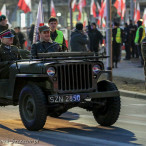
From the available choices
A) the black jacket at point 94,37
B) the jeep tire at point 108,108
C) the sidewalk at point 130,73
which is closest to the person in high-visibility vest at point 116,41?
the sidewalk at point 130,73

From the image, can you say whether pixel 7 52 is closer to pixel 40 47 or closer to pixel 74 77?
pixel 40 47

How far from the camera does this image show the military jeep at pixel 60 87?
9344 millimetres

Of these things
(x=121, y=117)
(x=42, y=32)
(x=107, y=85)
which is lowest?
(x=121, y=117)

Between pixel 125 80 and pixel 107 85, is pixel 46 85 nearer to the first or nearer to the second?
pixel 107 85

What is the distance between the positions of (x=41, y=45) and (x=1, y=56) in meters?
0.76

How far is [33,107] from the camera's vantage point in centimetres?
948

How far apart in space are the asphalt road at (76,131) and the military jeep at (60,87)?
279mm

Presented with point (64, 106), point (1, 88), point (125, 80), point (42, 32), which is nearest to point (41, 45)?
point (42, 32)

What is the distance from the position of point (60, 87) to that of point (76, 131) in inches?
29.4

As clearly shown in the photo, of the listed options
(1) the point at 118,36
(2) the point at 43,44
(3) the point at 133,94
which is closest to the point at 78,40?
(3) the point at 133,94

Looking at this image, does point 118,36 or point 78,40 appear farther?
point 118,36

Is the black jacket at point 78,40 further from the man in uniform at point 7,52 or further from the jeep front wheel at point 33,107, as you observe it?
the jeep front wheel at point 33,107

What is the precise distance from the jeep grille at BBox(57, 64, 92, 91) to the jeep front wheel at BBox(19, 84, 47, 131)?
0.37 m

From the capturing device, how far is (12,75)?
33.3ft
